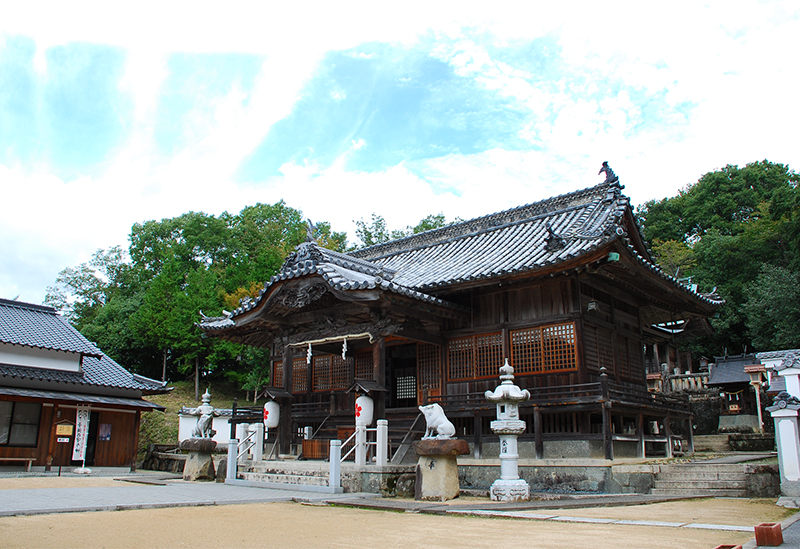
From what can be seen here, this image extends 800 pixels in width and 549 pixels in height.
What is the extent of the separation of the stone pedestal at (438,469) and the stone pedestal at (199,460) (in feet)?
24.6

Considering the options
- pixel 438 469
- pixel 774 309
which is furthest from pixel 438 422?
pixel 774 309

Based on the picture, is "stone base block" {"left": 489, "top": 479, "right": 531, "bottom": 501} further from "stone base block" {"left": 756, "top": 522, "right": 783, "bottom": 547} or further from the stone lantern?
"stone base block" {"left": 756, "top": 522, "right": 783, "bottom": 547}

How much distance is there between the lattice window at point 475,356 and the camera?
16.0 m

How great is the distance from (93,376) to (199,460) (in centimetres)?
1209

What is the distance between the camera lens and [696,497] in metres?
11.2

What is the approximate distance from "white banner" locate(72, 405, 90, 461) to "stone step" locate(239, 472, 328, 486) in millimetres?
11688

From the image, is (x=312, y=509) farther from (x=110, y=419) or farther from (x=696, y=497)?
(x=110, y=419)

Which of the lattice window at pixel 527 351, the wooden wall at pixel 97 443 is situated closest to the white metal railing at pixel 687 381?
the lattice window at pixel 527 351

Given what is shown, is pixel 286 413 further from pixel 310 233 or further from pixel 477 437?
pixel 477 437

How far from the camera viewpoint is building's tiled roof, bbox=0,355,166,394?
74.1 ft

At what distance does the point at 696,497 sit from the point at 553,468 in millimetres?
3168

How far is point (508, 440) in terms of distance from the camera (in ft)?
37.2

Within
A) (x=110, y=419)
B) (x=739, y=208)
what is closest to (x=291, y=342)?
(x=110, y=419)

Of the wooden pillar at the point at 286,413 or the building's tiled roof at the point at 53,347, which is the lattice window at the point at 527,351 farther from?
the building's tiled roof at the point at 53,347
